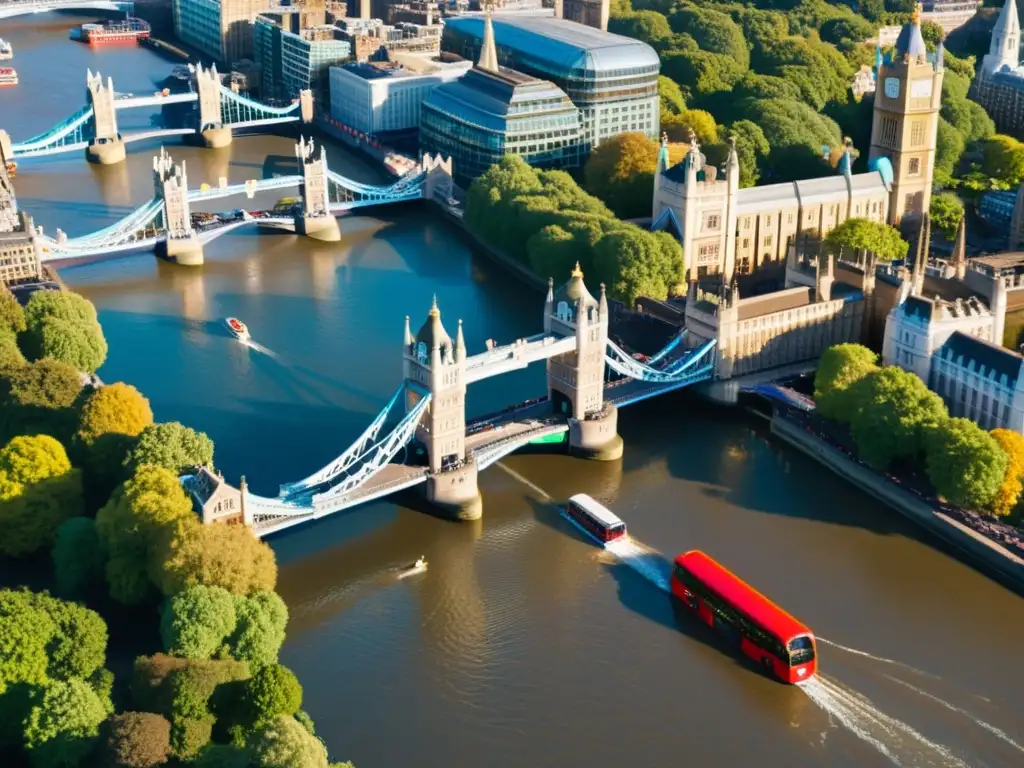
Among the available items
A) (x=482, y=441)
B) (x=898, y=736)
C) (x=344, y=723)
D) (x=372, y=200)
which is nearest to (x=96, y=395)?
(x=482, y=441)

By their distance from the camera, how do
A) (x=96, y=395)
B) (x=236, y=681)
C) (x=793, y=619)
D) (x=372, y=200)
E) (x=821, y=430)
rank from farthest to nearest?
(x=372, y=200) → (x=821, y=430) → (x=96, y=395) → (x=793, y=619) → (x=236, y=681)

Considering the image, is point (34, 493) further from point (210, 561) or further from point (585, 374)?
point (585, 374)

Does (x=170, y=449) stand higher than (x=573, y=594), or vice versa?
(x=170, y=449)

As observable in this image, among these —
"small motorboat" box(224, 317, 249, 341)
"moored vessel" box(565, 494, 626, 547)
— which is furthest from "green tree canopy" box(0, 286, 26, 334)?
"moored vessel" box(565, 494, 626, 547)

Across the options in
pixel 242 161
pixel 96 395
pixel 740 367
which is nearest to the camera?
pixel 96 395

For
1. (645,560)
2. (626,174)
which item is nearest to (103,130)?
(626,174)

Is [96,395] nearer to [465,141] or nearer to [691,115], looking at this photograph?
[465,141]

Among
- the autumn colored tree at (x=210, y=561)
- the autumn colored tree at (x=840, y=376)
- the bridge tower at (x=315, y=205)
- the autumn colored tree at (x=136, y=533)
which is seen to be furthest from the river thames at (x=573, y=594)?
the bridge tower at (x=315, y=205)
